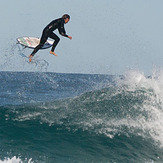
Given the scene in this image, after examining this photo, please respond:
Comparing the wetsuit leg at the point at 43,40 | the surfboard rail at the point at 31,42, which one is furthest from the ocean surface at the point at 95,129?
the surfboard rail at the point at 31,42

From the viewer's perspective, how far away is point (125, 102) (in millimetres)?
13352

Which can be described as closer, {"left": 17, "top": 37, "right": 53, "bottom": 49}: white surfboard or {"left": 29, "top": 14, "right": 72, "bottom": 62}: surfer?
{"left": 29, "top": 14, "right": 72, "bottom": 62}: surfer

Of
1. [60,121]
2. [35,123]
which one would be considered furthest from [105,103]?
[35,123]

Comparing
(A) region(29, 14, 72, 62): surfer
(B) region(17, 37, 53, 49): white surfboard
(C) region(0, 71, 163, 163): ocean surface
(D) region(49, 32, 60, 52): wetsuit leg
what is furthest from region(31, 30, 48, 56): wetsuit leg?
(C) region(0, 71, 163, 163): ocean surface

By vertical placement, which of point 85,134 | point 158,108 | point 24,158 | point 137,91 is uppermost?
point 137,91

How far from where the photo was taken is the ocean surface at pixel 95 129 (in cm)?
896

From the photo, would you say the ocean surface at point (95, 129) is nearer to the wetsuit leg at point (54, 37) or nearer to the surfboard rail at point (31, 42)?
the wetsuit leg at point (54, 37)

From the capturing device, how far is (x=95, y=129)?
10.7m

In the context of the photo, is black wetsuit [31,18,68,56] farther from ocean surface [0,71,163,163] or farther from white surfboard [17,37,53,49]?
ocean surface [0,71,163,163]

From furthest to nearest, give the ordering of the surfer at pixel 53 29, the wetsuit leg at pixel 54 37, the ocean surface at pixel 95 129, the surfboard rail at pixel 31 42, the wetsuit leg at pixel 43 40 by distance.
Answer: the surfboard rail at pixel 31 42
the wetsuit leg at pixel 54 37
the wetsuit leg at pixel 43 40
the surfer at pixel 53 29
the ocean surface at pixel 95 129

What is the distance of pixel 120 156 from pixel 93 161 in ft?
3.18

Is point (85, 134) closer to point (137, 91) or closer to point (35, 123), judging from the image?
point (35, 123)

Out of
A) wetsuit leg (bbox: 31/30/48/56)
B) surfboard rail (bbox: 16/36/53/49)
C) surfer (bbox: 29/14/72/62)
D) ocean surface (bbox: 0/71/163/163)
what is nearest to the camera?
ocean surface (bbox: 0/71/163/163)

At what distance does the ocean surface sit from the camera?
353 inches
